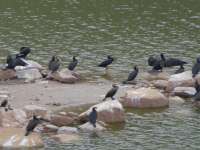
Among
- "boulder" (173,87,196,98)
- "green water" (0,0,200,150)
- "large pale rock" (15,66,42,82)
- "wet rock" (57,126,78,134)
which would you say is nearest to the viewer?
"wet rock" (57,126,78,134)

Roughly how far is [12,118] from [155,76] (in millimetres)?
10785

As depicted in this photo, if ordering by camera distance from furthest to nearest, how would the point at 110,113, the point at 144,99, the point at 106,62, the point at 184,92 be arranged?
the point at 106,62 < the point at 184,92 < the point at 144,99 < the point at 110,113

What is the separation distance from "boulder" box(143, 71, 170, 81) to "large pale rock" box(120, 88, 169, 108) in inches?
185

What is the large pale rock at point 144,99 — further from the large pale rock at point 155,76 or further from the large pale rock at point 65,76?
the large pale rock at point 155,76

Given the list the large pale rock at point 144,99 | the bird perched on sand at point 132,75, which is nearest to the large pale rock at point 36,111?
the large pale rock at point 144,99

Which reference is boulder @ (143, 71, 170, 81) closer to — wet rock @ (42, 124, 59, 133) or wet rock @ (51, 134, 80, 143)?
wet rock @ (42, 124, 59, 133)

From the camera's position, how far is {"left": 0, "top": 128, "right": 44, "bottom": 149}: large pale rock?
90.3 ft

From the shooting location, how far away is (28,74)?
3709cm

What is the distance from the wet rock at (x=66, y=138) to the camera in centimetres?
2844

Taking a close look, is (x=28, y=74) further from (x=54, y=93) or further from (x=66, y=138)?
(x=66, y=138)

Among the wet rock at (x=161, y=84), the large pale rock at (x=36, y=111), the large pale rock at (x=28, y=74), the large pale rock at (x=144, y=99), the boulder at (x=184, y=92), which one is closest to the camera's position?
the large pale rock at (x=36, y=111)

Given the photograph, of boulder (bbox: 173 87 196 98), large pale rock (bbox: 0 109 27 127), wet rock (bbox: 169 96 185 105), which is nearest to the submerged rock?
large pale rock (bbox: 0 109 27 127)

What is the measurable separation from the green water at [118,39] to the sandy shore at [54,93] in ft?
6.94

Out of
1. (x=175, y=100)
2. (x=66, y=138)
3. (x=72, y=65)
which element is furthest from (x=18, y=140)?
(x=72, y=65)
